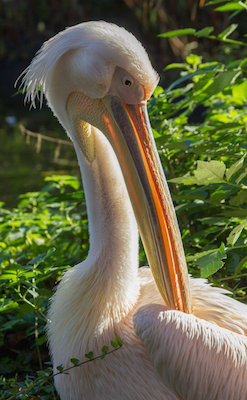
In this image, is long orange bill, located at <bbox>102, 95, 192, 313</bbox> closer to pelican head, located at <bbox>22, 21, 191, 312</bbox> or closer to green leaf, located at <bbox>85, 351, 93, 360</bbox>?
pelican head, located at <bbox>22, 21, 191, 312</bbox>

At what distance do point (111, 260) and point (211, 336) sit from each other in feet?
1.63

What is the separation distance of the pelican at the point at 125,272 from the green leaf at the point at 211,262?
77 millimetres

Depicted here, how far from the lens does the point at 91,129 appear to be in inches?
72.1

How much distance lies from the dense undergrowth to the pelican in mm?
119

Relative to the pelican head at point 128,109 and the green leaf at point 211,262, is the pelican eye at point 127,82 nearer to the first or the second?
the pelican head at point 128,109

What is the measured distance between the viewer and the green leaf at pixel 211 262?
61.2 inches

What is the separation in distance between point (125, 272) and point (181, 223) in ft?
2.79

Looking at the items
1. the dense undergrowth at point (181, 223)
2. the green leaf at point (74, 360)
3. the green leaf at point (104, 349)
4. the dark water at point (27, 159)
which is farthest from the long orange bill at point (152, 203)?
the dark water at point (27, 159)

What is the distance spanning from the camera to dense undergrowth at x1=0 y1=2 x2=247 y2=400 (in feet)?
5.81

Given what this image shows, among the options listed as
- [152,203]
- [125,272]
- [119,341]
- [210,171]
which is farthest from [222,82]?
[119,341]

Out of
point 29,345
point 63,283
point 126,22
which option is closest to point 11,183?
point 29,345

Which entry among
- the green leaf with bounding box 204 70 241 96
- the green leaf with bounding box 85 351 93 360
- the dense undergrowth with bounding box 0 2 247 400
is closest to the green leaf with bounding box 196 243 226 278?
the dense undergrowth with bounding box 0 2 247 400

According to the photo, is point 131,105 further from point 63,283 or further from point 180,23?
point 180,23

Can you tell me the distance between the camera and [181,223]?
251 cm
